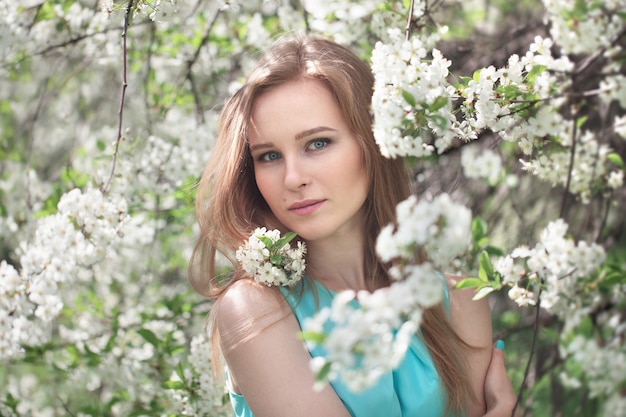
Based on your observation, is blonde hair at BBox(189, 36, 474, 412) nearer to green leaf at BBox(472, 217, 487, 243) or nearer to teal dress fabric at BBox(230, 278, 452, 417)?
teal dress fabric at BBox(230, 278, 452, 417)

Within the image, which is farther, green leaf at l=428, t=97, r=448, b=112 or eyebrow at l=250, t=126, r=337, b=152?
eyebrow at l=250, t=126, r=337, b=152

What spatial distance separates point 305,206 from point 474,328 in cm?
65

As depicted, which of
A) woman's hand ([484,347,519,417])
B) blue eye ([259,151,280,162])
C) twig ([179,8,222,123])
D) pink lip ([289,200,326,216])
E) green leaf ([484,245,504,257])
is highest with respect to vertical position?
twig ([179,8,222,123])

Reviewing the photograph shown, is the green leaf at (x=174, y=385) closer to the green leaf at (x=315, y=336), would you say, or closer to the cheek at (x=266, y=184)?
the cheek at (x=266, y=184)

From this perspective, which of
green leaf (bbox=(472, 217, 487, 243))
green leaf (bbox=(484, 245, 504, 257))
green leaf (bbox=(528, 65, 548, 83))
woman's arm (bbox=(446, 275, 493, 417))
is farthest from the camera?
green leaf (bbox=(472, 217, 487, 243))

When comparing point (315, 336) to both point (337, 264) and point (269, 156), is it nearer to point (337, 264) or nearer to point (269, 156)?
point (269, 156)

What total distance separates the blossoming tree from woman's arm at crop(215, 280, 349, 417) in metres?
0.37

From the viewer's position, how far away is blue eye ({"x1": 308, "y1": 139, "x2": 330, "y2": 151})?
6.42ft

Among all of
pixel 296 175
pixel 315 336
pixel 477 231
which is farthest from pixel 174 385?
pixel 315 336

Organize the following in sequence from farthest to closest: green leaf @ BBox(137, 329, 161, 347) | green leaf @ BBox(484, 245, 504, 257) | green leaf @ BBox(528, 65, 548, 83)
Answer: green leaf @ BBox(137, 329, 161, 347) → green leaf @ BBox(484, 245, 504, 257) → green leaf @ BBox(528, 65, 548, 83)

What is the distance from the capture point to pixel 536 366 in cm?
293

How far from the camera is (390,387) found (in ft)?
6.40

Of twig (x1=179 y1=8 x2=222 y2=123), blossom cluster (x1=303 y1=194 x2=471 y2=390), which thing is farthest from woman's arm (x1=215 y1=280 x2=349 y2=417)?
twig (x1=179 y1=8 x2=222 y2=123)

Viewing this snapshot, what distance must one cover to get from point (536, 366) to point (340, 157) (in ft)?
4.77
